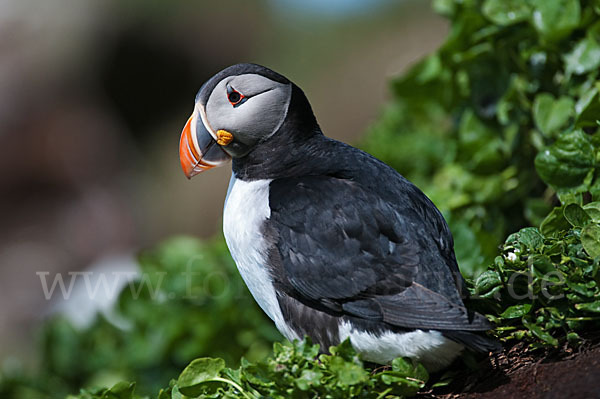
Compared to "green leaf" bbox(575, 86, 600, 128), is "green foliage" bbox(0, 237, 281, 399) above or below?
below

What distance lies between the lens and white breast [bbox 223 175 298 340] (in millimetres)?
2584

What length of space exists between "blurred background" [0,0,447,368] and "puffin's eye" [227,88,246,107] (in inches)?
250

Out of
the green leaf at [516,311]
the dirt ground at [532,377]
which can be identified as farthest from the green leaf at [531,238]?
the dirt ground at [532,377]

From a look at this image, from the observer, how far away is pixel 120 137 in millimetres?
10922

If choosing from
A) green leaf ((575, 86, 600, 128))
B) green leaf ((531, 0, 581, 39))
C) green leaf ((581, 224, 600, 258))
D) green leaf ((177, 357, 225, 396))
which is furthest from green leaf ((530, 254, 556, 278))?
green leaf ((531, 0, 581, 39))

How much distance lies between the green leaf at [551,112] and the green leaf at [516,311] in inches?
56.5

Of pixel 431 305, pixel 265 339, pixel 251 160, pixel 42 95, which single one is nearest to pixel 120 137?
pixel 42 95

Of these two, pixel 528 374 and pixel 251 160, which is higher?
pixel 251 160

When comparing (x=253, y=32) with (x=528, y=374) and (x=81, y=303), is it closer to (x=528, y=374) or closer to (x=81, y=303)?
(x=81, y=303)

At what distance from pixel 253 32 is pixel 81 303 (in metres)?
8.38

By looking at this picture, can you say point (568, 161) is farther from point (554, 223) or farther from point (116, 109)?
point (116, 109)

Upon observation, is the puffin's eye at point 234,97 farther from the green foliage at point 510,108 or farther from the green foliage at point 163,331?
the green foliage at point 163,331

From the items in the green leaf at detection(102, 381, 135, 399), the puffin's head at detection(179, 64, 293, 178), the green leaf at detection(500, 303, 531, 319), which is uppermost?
the puffin's head at detection(179, 64, 293, 178)

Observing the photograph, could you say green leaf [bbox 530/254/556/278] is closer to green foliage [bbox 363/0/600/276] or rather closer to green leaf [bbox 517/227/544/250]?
green leaf [bbox 517/227/544/250]
